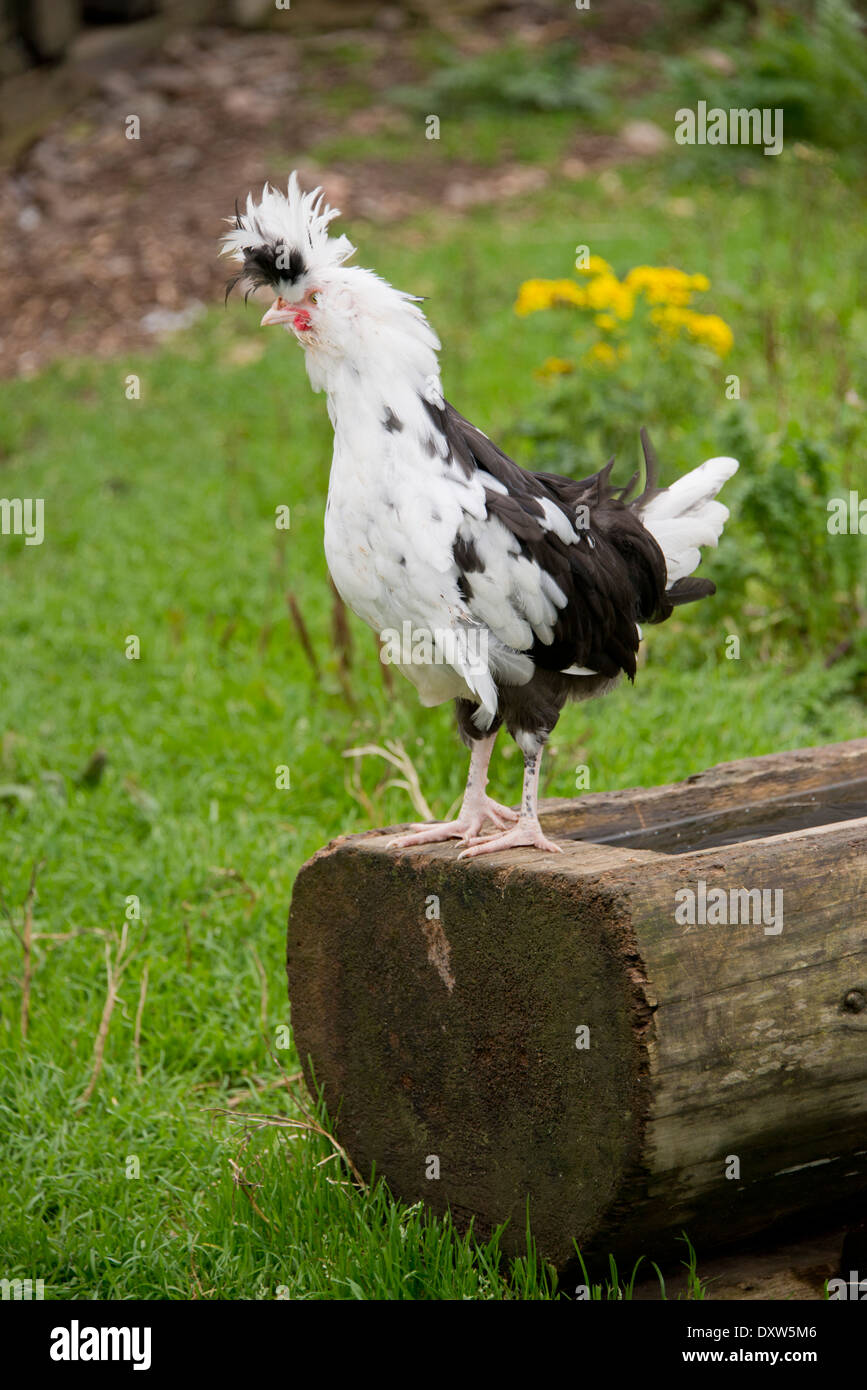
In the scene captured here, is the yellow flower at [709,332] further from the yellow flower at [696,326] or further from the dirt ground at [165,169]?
the dirt ground at [165,169]

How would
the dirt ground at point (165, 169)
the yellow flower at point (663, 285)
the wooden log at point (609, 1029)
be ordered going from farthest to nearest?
the dirt ground at point (165, 169) → the yellow flower at point (663, 285) → the wooden log at point (609, 1029)

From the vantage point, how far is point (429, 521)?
2.73m

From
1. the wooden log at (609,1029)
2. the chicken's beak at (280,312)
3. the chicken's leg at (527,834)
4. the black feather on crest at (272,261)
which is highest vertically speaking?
the black feather on crest at (272,261)

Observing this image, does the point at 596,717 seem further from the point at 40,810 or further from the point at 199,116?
the point at 199,116

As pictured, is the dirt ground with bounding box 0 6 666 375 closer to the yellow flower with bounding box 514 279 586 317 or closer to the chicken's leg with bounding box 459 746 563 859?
the yellow flower with bounding box 514 279 586 317

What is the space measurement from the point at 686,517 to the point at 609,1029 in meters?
1.20

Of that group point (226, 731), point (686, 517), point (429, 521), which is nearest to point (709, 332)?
point (226, 731)

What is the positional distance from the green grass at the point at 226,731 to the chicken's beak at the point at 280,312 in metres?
1.77

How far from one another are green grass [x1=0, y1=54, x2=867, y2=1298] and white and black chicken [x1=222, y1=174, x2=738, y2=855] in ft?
3.13

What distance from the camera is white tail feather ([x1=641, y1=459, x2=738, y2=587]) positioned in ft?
10.2

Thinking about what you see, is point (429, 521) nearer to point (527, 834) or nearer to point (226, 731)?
point (527, 834)

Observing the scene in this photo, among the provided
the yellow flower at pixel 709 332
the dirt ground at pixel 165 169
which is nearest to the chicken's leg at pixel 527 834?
the yellow flower at pixel 709 332

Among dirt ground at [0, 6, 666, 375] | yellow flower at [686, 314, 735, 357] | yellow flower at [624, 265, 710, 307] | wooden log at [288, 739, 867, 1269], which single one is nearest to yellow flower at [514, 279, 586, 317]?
yellow flower at [624, 265, 710, 307]

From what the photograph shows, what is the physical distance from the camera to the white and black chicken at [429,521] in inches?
108
